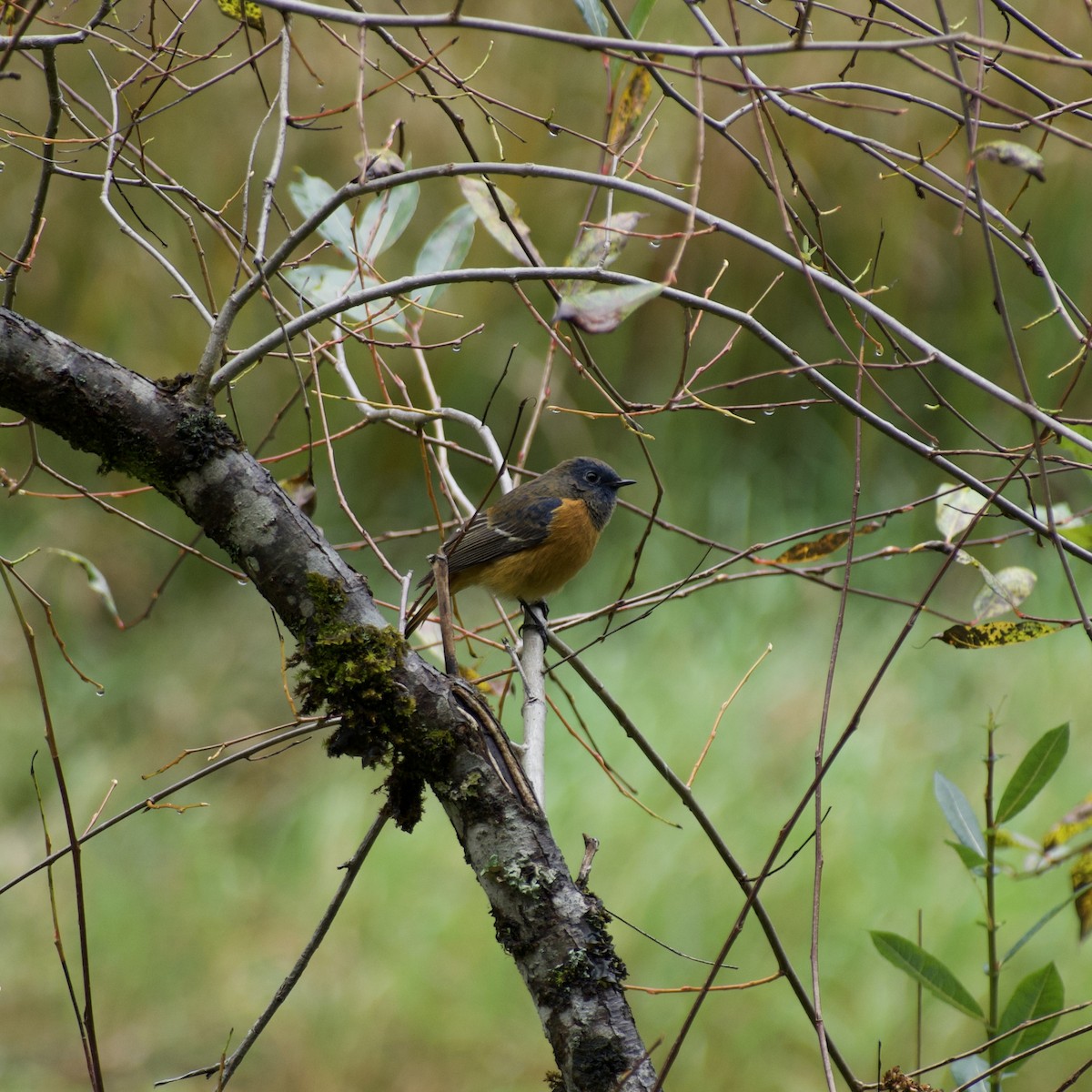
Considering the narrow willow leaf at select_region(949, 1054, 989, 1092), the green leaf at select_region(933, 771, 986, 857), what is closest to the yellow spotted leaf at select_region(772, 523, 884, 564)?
the green leaf at select_region(933, 771, 986, 857)

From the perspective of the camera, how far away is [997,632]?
187 cm

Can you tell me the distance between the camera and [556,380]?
6.58 meters

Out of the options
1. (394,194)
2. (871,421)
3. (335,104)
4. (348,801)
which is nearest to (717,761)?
(348,801)

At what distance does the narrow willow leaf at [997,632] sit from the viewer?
1839mm

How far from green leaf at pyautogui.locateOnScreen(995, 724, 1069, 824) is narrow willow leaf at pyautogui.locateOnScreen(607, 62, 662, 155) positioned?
118cm

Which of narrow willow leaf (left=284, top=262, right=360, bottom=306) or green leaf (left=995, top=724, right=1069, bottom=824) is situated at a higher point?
narrow willow leaf (left=284, top=262, right=360, bottom=306)

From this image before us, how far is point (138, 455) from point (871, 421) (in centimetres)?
106

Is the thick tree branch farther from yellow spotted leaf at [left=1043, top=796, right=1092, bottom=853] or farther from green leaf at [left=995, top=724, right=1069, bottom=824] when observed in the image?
green leaf at [left=995, top=724, right=1069, bottom=824]

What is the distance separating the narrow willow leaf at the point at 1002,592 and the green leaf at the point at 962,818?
304 mm

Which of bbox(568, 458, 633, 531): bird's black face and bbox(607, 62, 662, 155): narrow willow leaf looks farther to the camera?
bbox(568, 458, 633, 531): bird's black face

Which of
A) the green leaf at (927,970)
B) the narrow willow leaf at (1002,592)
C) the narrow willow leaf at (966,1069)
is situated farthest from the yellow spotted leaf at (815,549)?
the narrow willow leaf at (966,1069)

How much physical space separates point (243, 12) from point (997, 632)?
5.47 ft

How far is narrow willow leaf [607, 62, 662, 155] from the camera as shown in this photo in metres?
1.83

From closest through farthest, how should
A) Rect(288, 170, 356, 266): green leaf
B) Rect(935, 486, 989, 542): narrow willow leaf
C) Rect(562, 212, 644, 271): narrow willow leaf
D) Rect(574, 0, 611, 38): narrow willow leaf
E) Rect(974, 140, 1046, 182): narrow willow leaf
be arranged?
Rect(974, 140, 1046, 182): narrow willow leaf < Rect(562, 212, 644, 271): narrow willow leaf < Rect(574, 0, 611, 38): narrow willow leaf < Rect(935, 486, 989, 542): narrow willow leaf < Rect(288, 170, 356, 266): green leaf
